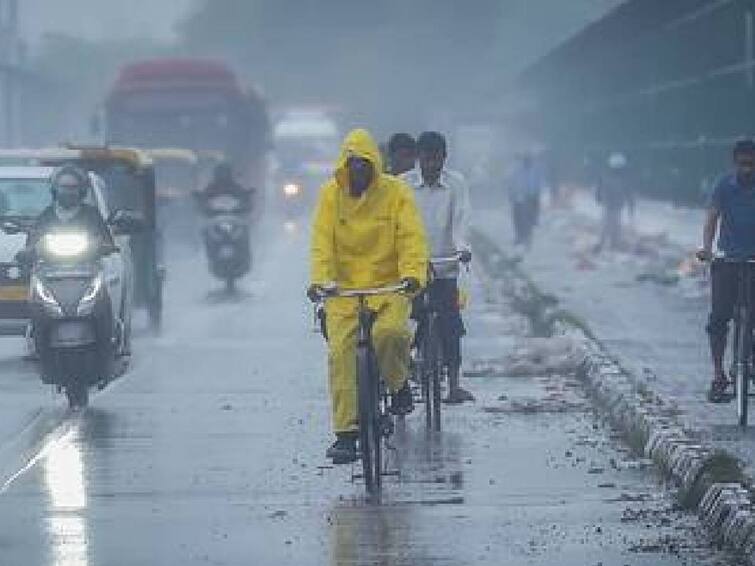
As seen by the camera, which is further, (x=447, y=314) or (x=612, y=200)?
(x=612, y=200)

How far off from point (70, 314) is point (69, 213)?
4.05 ft

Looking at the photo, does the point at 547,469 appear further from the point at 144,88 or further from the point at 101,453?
the point at 144,88

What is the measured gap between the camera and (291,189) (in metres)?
65.2

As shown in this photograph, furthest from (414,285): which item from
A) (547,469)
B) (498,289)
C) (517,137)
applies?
(517,137)

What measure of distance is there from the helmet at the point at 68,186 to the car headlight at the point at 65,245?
0.61 metres

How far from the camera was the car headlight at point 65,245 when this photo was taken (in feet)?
55.7

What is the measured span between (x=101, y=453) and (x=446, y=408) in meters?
3.23

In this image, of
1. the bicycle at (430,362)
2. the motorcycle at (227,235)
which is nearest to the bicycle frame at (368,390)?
the bicycle at (430,362)

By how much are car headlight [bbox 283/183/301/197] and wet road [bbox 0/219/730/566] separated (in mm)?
45247

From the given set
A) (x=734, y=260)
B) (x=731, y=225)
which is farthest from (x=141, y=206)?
(x=734, y=260)

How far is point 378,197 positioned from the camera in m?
12.8

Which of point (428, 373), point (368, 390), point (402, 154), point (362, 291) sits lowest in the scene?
point (428, 373)

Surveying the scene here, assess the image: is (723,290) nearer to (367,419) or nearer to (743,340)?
(743,340)

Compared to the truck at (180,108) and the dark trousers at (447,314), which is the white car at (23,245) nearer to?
the dark trousers at (447,314)
